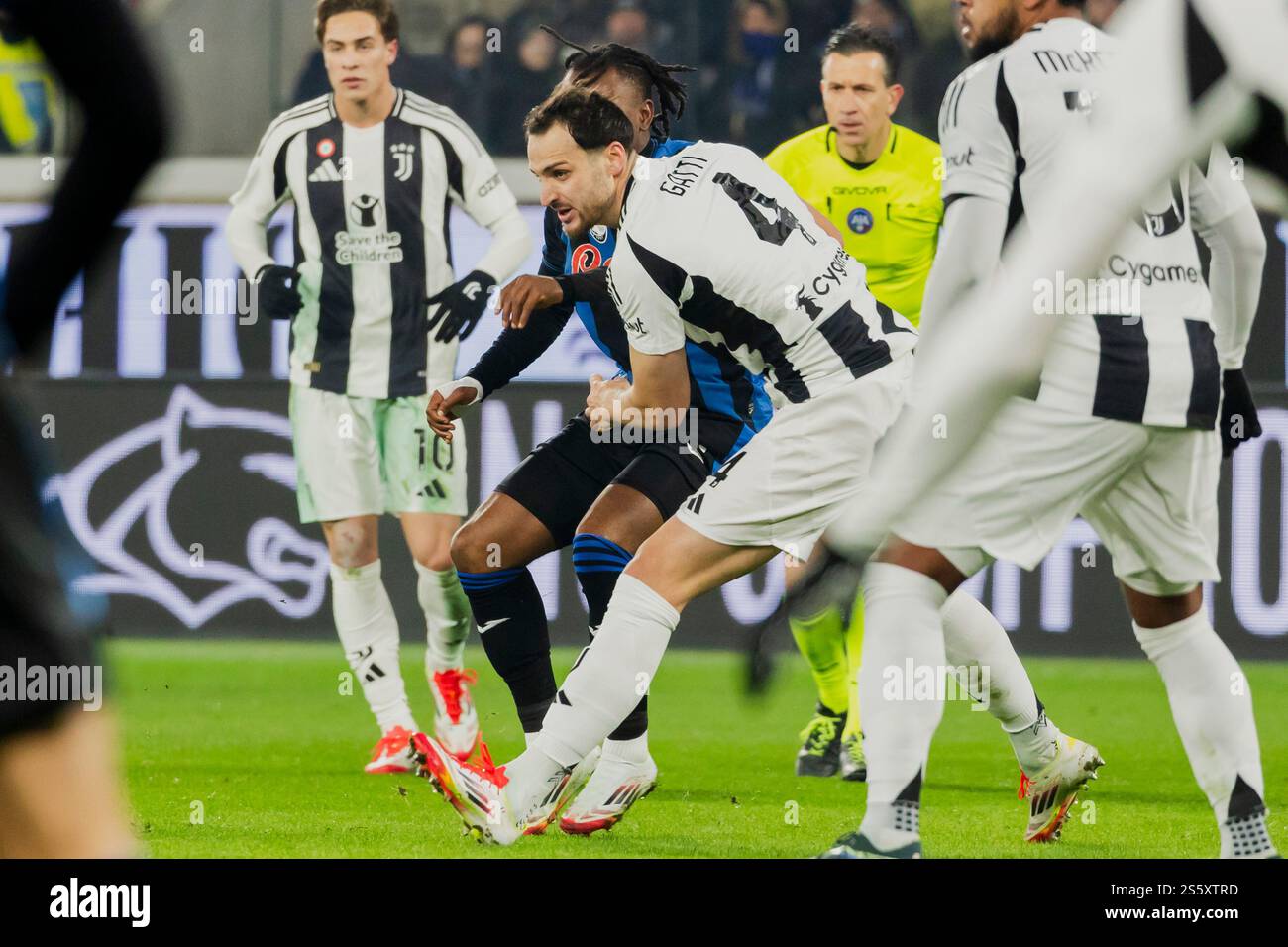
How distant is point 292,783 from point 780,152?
9.91 ft

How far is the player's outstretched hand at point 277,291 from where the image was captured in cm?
651

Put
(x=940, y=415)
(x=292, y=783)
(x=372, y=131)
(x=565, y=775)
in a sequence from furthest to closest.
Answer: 1. (x=372, y=131)
2. (x=292, y=783)
3. (x=565, y=775)
4. (x=940, y=415)

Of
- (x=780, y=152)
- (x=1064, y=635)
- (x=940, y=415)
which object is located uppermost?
(x=780, y=152)

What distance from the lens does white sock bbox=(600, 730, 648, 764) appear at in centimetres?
481

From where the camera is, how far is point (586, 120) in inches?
178

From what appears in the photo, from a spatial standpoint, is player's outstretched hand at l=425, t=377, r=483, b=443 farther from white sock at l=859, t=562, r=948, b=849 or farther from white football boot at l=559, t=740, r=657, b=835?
white sock at l=859, t=562, r=948, b=849

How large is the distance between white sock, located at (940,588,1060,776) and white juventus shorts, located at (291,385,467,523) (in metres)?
2.39

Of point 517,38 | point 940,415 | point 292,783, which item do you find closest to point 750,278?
point 292,783

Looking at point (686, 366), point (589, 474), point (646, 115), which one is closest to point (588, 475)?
point (589, 474)

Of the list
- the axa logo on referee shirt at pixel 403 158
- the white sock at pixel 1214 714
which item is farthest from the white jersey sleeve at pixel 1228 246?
the axa logo on referee shirt at pixel 403 158

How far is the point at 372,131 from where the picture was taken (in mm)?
6762

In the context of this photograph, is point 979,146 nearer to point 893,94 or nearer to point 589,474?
point 589,474

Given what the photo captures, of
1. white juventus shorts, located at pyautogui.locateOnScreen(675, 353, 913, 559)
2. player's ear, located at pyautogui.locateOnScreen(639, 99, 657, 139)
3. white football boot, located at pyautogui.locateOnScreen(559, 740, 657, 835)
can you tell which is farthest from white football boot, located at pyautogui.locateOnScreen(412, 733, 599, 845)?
player's ear, located at pyautogui.locateOnScreen(639, 99, 657, 139)
